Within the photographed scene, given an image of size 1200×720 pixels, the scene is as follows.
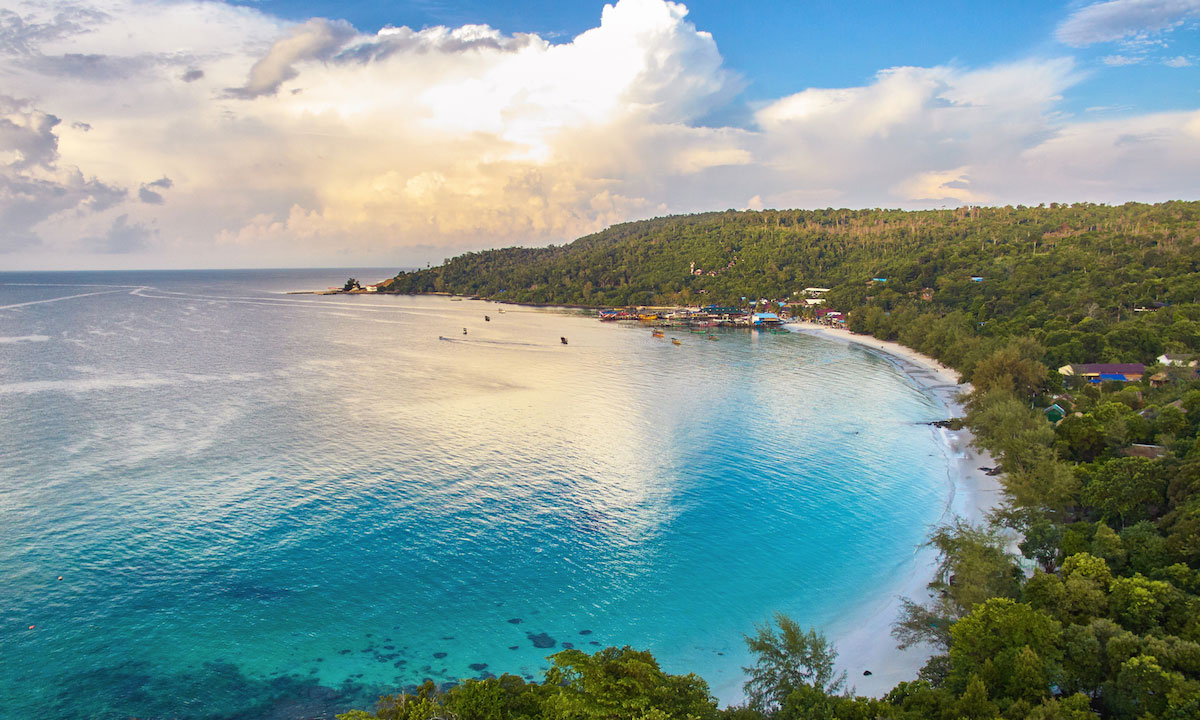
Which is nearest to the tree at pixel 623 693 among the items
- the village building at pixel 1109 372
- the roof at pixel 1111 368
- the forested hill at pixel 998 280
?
the village building at pixel 1109 372

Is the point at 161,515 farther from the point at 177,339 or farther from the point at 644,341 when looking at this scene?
the point at 644,341

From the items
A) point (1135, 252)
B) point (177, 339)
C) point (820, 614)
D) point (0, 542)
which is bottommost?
point (820, 614)

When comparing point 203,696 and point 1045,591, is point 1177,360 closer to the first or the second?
point 1045,591

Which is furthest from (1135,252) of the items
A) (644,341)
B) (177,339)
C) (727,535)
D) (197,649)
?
Answer: (177,339)

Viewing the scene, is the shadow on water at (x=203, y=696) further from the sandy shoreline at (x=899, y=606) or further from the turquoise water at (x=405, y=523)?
the sandy shoreline at (x=899, y=606)

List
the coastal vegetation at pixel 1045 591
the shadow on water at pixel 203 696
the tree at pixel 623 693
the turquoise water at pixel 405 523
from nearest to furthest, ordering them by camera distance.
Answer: the tree at pixel 623 693
the coastal vegetation at pixel 1045 591
the shadow on water at pixel 203 696
the turquoise water at pixel 405 523

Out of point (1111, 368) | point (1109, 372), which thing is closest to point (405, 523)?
point (1109, 372)
